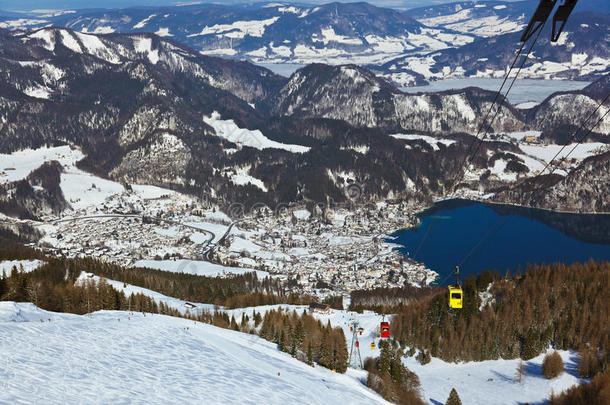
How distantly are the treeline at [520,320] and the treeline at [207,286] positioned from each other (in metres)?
34.0

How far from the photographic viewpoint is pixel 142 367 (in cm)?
4153

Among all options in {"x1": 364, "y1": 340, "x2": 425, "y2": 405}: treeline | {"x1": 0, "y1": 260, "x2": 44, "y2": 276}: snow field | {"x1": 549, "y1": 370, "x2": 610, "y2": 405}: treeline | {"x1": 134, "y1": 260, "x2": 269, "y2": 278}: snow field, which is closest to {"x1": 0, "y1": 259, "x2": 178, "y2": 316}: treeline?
{"x1": 0, "y1": 260, "x2": 44, "y2": 276}: snow field

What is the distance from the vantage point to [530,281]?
97250mm

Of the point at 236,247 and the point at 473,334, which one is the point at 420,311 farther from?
the point at 236,247

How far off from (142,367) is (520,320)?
222ft

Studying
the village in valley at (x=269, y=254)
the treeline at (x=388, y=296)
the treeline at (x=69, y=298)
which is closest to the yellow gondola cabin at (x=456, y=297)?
the treeline at (x=69, y=298)

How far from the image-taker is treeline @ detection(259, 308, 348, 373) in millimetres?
64938

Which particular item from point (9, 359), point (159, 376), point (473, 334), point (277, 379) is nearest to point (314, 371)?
point (277, 379)

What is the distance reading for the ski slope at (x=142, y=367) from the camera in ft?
110

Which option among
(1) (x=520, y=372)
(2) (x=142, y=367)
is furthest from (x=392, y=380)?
(2) (x=142, y=367)

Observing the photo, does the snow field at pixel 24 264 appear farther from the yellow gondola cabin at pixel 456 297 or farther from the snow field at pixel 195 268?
the yellow gondola cabin at pixel 456 297

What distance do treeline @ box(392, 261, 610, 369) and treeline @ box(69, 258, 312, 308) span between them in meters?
34.0

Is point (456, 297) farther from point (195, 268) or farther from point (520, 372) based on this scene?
point (195, 268)

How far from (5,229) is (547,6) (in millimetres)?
218960
